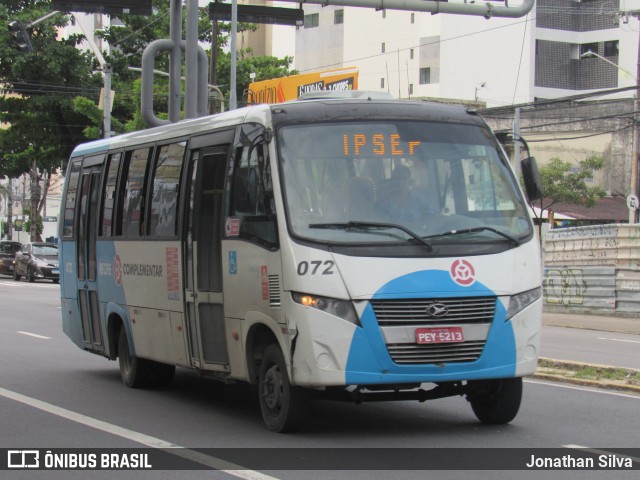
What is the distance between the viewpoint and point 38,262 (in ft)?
150

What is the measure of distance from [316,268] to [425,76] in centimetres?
5956

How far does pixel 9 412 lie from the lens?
35.4 feet

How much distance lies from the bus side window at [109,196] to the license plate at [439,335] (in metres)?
5.65

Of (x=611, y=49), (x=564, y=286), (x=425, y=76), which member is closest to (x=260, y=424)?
(x=564, y=286)

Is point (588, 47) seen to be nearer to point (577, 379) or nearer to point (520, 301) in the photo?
point (577, 379)

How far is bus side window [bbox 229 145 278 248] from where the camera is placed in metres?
9.49

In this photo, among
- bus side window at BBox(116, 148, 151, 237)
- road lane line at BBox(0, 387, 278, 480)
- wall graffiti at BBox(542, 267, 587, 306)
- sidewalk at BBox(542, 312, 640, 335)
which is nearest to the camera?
road lane line at BBox(0, 387, 278, 480)

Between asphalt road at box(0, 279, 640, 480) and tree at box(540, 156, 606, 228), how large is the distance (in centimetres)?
3720

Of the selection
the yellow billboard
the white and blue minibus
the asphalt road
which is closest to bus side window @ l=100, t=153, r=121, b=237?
the asphalt road

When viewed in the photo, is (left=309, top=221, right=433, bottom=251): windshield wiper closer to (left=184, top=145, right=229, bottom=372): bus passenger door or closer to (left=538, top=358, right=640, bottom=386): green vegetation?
(left=184, top=145, right=229, bottom=372): bus passenger door

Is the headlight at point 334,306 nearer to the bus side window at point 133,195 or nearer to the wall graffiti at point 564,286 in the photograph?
the bus side window at point 133,195

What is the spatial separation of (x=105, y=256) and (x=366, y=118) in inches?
195

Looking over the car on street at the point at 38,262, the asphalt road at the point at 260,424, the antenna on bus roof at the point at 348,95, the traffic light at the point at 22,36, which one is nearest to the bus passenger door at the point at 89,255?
the asphalt road at the point at 260,424

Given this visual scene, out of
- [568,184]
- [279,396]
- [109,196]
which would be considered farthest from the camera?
[568,184]
